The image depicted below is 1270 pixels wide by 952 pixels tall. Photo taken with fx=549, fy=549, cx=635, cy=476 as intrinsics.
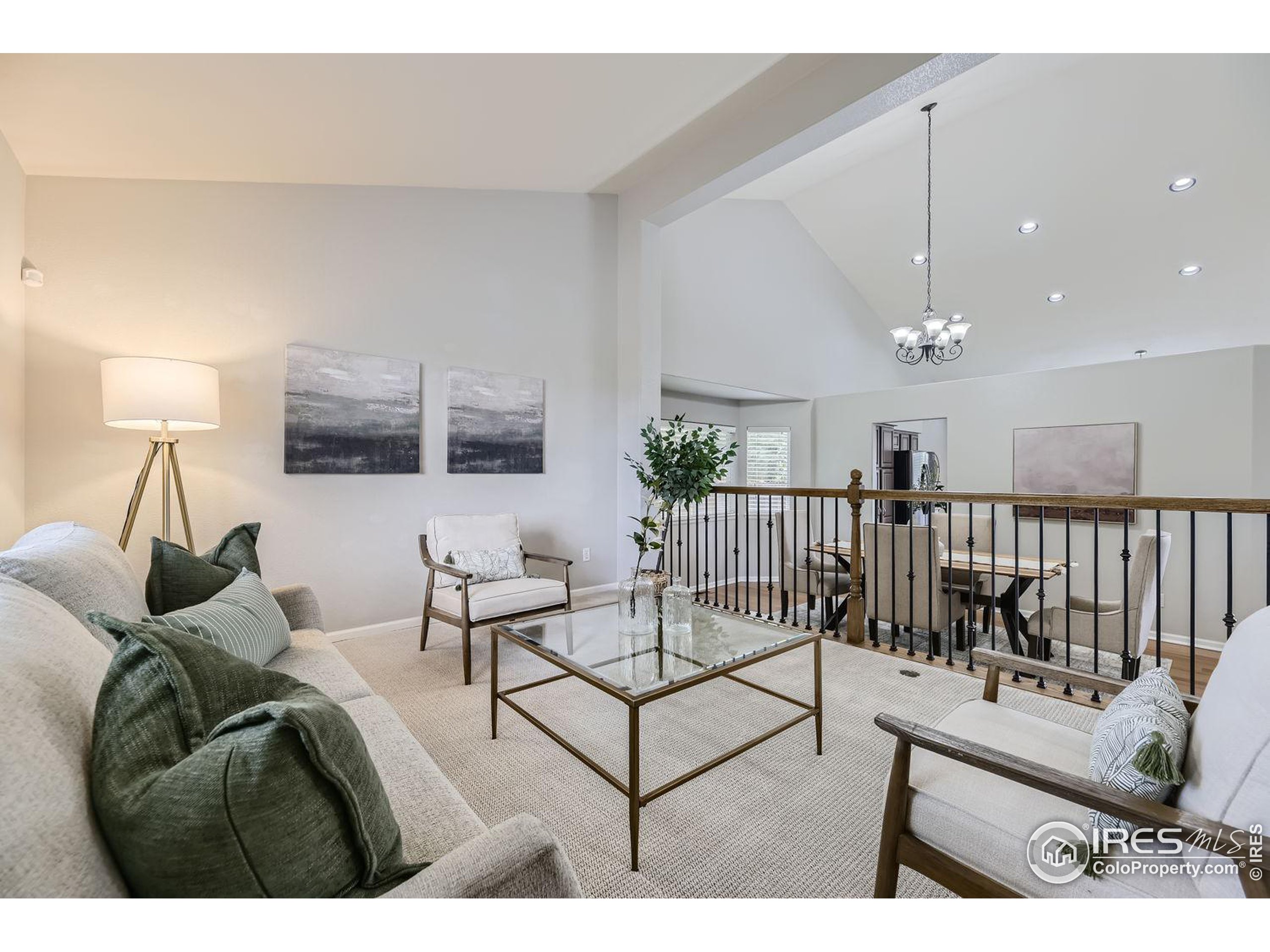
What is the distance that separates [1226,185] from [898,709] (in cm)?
584

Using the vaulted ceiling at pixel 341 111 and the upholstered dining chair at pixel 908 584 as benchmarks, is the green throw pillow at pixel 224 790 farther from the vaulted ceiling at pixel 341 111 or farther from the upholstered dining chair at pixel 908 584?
the upholstered dining chair at pixel 908 584

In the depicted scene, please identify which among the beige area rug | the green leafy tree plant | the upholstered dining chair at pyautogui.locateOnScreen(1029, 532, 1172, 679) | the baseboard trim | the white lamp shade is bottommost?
the beige area rug

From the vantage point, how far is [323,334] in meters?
3.35

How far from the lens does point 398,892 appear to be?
69 centimetres

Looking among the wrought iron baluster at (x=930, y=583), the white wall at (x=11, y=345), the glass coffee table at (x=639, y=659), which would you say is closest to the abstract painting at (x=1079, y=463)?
the wrought iron baluster at (x=930, y=583)

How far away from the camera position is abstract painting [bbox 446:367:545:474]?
383 cm

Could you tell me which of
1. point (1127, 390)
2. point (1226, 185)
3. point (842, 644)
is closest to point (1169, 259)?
point (1226, 185)

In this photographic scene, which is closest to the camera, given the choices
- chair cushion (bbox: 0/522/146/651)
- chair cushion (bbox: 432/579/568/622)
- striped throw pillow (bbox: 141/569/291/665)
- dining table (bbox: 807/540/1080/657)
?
chair cushion (bbox: 0/522/146/651)

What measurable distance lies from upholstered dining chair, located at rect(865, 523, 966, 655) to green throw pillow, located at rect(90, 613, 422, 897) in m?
3.04

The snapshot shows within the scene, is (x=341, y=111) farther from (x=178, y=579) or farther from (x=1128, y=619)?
(x=1128, y=619)

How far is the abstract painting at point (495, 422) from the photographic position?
12.6 ft

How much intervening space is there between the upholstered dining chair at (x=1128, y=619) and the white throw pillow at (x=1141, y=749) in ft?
5.81

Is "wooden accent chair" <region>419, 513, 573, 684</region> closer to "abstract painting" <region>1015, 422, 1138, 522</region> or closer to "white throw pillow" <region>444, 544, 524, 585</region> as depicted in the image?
"white throw pillow" <region>444, 544, 524, 585</region>

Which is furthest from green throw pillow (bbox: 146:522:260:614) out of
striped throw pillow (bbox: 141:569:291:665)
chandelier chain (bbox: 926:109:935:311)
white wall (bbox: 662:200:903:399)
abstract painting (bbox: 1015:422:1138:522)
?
abstract painting (bbox: 1015:422:1138:522)
